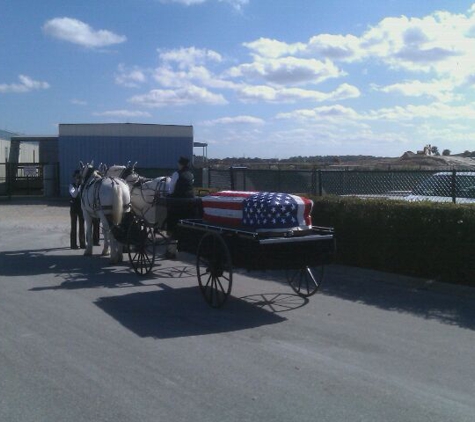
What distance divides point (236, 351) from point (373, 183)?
30.1 ft

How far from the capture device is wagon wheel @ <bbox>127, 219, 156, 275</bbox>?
11.2m

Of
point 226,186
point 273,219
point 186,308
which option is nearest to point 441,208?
point 273,219

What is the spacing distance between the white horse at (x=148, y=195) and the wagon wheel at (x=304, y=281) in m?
3.04

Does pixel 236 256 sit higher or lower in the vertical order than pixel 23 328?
higher

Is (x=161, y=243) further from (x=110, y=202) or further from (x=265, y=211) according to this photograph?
(x=265, y=211)

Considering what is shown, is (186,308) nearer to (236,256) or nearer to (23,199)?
(236,256)

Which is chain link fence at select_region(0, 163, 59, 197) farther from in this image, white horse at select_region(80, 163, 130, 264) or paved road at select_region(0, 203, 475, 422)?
paved road at select_region(0, 203, 475, 422)

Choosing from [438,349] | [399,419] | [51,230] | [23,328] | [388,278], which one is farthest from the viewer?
[51,230]

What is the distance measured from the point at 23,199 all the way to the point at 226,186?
686 inches

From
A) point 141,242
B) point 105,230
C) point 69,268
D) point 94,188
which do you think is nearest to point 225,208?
point 141,242

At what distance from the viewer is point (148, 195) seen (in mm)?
12719

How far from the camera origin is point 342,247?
468 inches

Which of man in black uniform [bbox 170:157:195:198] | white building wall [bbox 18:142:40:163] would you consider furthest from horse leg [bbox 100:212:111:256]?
white building wall [bbox 18:142:40:163]

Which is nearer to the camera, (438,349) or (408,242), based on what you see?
(438,349)
